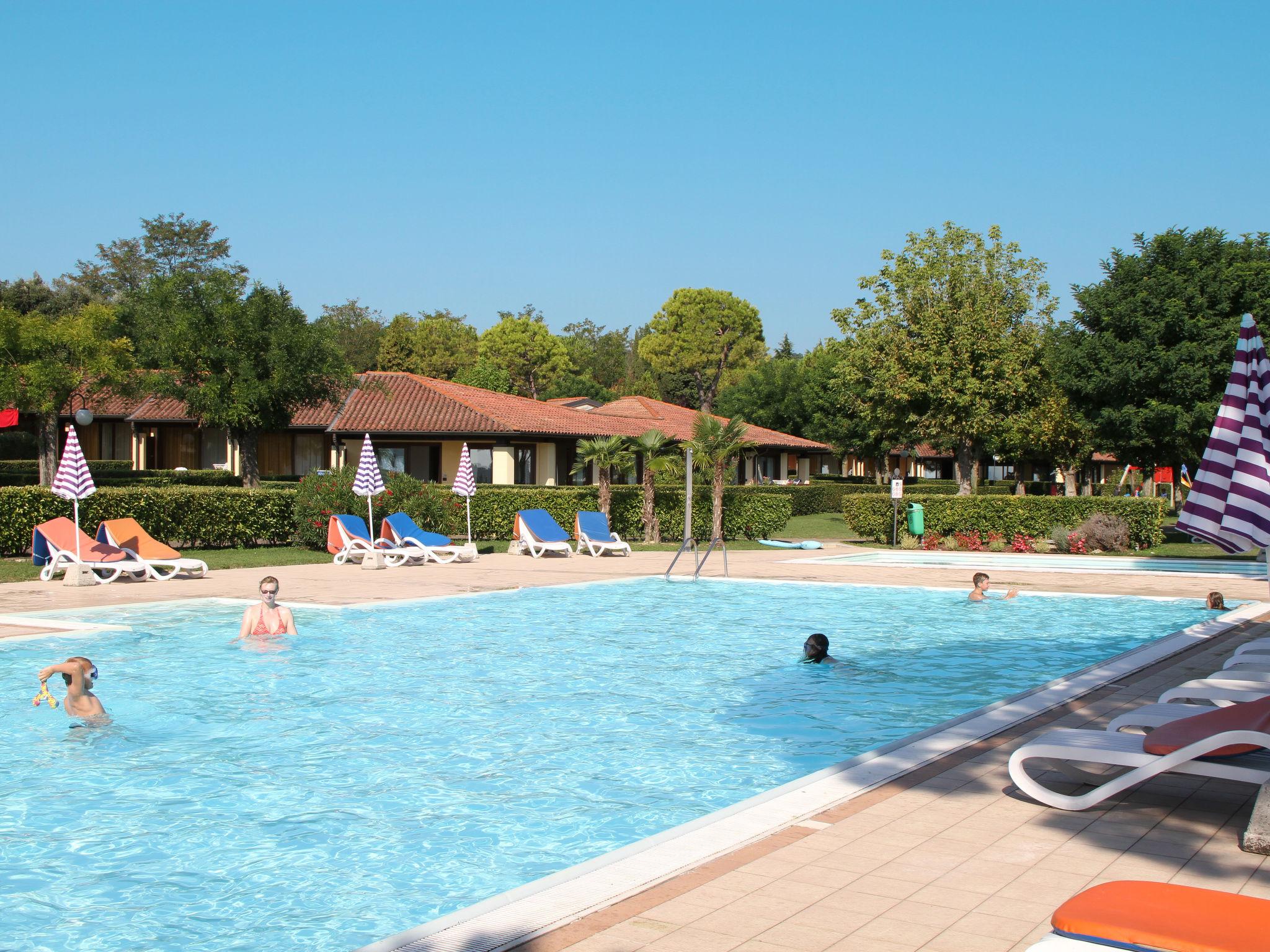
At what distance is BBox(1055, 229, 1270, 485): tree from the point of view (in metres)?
29.2

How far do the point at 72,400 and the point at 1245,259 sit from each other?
132 ft

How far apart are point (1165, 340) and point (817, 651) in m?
21.8

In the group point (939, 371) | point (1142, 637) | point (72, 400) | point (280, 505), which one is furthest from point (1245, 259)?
point (72, 400)

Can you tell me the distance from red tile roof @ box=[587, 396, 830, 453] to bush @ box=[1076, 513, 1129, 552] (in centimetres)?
2005

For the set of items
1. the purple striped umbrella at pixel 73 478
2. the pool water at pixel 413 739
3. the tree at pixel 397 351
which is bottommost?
the pool water at pixel 413 739

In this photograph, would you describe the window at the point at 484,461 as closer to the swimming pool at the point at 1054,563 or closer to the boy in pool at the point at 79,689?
the swimming pool at the point at 1054,563

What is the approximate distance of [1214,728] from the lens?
20.5 feet

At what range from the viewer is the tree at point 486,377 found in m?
75.9

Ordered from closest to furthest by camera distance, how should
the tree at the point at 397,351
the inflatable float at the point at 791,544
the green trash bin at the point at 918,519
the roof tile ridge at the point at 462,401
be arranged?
the green trash bin at the point at 918,519 → the inflatable float at the point at 791,544 → the roof tile ridge at the point at 462,401 → the tree at the point at 397,351

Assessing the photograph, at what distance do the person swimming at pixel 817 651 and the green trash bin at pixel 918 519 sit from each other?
55.6 ft

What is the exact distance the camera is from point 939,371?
3906 cm

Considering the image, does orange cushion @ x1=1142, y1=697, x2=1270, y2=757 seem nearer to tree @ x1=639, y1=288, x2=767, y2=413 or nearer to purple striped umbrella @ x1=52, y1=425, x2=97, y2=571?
Answer: purple striped umbrella @ x1=52, y1=425, x2=97, y2=571

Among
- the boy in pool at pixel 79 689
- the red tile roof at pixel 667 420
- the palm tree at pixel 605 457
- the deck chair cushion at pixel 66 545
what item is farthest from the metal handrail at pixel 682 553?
the red tile roof at pixel 667 420

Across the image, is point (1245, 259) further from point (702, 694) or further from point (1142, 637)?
point (702, 694)
